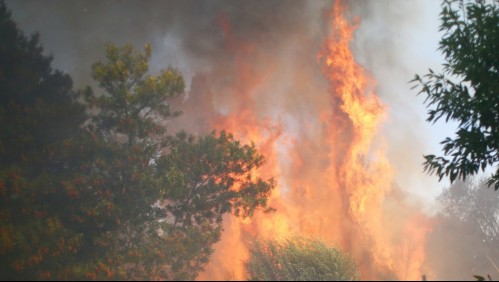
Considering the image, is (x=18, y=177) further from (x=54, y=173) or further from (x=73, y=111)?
(x=73, y=111)

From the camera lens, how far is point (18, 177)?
1692cm

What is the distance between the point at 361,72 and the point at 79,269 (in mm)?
29708

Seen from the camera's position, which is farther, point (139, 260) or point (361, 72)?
point (361, 72)

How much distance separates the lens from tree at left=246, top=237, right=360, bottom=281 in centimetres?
1370

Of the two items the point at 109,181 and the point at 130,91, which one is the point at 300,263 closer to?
the point at 109,181

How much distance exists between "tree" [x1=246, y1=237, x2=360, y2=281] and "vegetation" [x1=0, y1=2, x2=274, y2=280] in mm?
3435

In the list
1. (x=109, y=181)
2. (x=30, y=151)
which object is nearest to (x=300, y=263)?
(x=109, y=181)

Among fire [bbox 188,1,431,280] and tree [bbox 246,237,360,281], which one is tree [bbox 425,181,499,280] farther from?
tree [bbox 246,237,360,281]

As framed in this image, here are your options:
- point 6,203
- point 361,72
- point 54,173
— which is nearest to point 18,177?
point 6,203

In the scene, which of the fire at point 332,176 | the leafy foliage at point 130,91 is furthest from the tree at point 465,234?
the leafy foliage at point 130,91

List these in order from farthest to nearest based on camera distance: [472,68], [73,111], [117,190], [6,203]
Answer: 1. [73,111]
2. [117,190]
3. [6,203]
4. [472,68]

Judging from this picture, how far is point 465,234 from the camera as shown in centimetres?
5022

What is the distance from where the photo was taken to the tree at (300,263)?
13.7 meters

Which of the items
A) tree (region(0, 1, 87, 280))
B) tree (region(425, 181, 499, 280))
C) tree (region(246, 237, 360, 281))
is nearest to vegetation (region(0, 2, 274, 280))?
tree (region(0, 1, 87, 280))
